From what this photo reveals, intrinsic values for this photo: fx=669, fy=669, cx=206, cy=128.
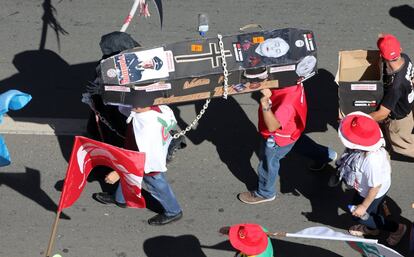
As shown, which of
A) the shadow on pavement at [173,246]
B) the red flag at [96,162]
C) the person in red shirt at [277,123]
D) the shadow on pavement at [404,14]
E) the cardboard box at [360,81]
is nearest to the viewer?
the red flag at [96,162]

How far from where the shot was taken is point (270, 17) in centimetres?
862

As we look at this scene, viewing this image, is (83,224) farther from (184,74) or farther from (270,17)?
(270,17)

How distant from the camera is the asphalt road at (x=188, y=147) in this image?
21.1 feet

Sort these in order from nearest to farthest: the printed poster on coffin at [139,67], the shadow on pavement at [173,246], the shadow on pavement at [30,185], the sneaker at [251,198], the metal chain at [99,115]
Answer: the printed poster on coffin at [139,67] → the metal chain at [99,115] → the shadow on pavement at [173,246] → the sneaker at [251,198] → the shadow on pavement at [30,185]

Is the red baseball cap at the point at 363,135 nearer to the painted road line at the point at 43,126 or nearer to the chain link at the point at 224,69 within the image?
the chain link at the point at 224,69

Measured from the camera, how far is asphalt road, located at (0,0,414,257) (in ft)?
21.1

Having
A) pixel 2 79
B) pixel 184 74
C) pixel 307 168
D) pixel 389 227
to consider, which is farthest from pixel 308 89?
pixel 2 79

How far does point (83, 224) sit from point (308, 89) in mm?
2965

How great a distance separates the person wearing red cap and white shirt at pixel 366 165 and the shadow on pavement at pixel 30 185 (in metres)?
2.95

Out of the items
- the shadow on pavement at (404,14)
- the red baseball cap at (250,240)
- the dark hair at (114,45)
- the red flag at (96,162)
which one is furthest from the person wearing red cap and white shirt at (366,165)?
the shadow on pavement at (404,14)

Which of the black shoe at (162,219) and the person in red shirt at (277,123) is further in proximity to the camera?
the black shoe at (162,219)

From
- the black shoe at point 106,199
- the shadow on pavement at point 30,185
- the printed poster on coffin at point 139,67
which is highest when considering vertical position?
the printed poster on coffin at point 139,67

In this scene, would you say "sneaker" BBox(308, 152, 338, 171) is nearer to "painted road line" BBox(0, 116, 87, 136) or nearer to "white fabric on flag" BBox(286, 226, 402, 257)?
"white fabric on flag" BBox(286, 226, 402, 257)

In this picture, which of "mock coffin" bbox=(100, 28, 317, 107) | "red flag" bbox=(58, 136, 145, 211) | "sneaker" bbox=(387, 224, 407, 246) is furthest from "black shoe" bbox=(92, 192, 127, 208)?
"sneaker" bbox=(387, 224, 407, 246)
